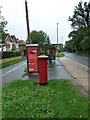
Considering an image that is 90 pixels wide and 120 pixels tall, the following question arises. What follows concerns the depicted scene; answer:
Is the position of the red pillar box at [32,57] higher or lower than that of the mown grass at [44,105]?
higher

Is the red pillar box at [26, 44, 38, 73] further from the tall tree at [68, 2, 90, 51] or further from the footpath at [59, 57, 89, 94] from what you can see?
the tall tree at [68, 2, 90, 51]

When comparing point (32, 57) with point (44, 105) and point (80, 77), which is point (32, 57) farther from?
point (44, 105)

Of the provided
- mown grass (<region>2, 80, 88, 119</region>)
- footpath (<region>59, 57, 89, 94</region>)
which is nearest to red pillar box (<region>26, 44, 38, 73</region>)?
footpath (<region>59, 57, 89, 94</region>)

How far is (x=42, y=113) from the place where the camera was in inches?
169

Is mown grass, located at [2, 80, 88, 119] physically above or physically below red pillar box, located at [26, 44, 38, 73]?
below

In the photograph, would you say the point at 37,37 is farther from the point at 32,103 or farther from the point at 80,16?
the point at 32,103

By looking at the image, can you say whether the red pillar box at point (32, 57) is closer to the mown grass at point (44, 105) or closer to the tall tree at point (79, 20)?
the mown grass at point (44, 105)

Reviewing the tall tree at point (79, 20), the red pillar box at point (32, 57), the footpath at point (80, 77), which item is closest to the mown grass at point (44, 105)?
the footpath at point (80, 77)

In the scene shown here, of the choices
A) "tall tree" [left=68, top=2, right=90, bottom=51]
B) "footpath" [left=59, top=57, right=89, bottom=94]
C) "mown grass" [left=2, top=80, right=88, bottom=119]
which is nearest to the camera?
"mown grass" [left=2, top=80, right=88, bottom=119]

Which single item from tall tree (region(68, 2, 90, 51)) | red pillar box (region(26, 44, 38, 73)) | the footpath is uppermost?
tall tree (region(68, 2, 90, 51))

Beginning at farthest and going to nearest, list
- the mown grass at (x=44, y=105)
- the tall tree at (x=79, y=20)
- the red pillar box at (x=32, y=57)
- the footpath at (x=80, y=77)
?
the tall tree at (x=79, y=20) < the red pillar box at (x=32, y=57) < the footpath at (x=80, y=77) < the mown grass at (x=44, y=105)

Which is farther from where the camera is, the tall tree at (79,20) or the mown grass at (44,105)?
the tall tree at (79,20)

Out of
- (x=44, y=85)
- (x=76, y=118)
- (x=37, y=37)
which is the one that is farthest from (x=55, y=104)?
(x=37, y=37)

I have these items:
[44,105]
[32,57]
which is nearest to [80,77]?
[32,57]
